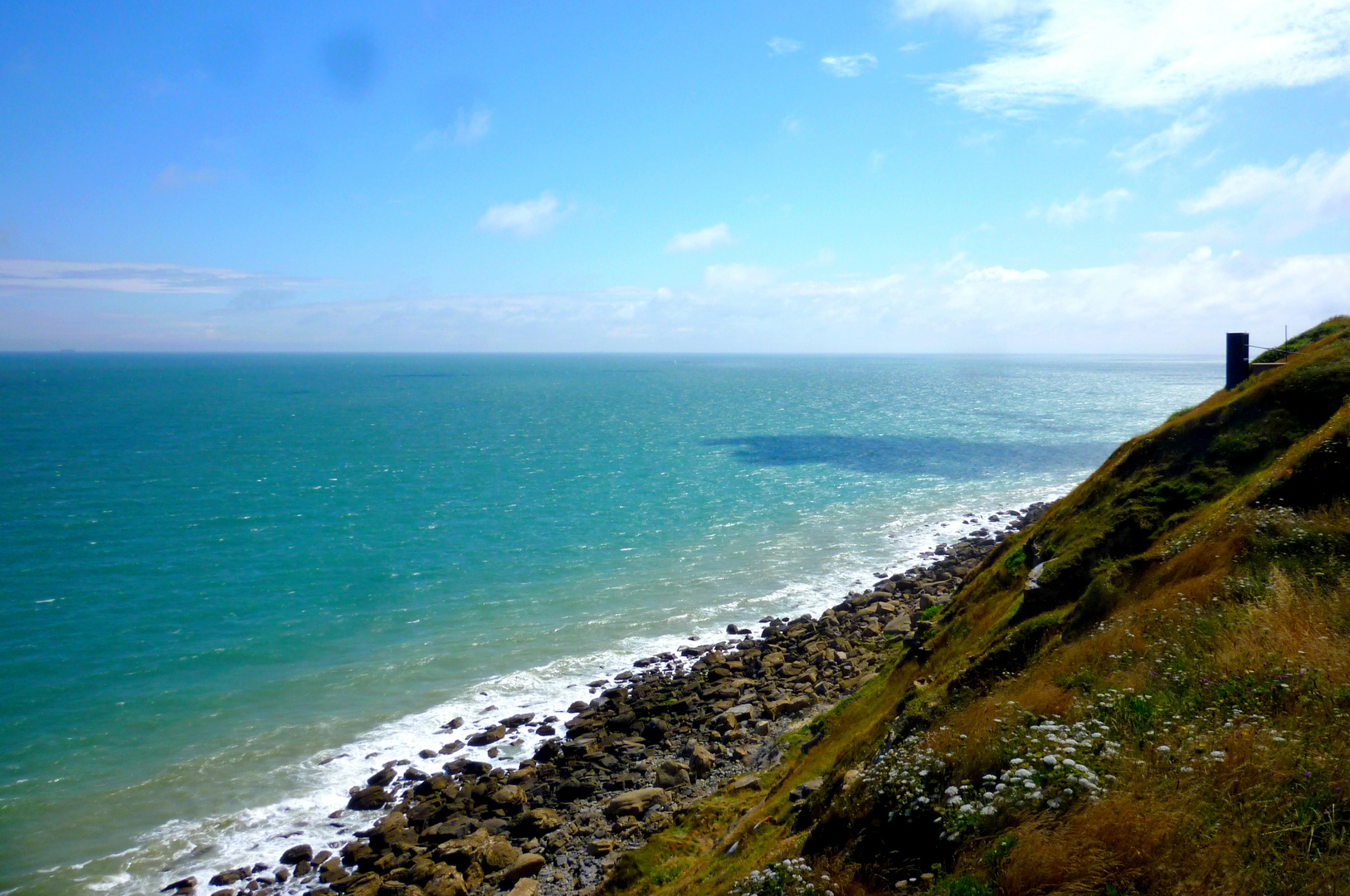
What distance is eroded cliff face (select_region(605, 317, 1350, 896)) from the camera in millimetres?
6766

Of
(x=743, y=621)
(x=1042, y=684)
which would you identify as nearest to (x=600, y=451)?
(x=743, y=621)

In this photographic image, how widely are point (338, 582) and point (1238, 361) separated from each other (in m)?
39.4

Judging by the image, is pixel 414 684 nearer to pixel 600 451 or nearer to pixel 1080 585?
pixel 1080 585

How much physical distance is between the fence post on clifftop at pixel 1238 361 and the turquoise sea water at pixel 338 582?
793 inches

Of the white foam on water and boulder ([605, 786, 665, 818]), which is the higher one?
boulder ([605, 786, 665, 818])

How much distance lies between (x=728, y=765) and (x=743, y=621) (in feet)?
44.7

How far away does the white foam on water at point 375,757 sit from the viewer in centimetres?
1881

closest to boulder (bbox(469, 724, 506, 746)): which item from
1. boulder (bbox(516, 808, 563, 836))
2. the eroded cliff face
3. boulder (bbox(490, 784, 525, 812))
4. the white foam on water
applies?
the white foam on water

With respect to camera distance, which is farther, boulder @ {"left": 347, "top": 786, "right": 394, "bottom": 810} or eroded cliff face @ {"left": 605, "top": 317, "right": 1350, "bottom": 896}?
boulder @ {"left": 347, "top": 786, "right": 394, "bottom": 810}

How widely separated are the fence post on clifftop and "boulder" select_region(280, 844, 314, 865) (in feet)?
89.0

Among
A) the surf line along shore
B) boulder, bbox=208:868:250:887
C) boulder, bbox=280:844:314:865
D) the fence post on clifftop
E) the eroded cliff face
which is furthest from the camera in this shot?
the fence post on clifftop

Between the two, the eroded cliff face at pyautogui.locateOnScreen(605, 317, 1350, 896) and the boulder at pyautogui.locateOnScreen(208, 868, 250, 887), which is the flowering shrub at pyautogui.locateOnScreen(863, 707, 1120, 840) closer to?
the eroded cliff face at pyautogui.locateOnScreen(605, 317, 1350, 896)

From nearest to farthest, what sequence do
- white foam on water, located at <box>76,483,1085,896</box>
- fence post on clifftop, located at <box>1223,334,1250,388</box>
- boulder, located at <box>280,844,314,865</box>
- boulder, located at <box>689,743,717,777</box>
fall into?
boulder, located at <box>280,844,314,865</box>
white foam on water, located at <box>76,483,1085,896</box>
boulder, located at <box>689,743,717,777</box>
fence post on clifftop, located at <box>1223,334,1250,388</box>

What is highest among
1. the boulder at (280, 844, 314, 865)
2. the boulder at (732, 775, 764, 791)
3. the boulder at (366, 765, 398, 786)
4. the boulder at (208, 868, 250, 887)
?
the boulder at (732, 775, 764, 791)
